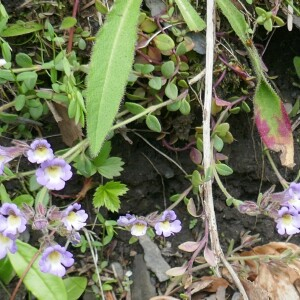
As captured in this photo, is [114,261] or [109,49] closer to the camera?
[109,49]

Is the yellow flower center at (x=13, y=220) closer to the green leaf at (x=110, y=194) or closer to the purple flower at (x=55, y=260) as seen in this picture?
the purple flower at (x=55, y=260)

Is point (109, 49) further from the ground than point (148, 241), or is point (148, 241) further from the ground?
point (109, 49)

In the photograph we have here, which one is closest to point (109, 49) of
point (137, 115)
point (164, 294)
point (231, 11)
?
point (137, 115)

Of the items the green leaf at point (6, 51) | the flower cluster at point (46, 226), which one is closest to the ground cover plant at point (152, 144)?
the green leaf at point (6, 51)

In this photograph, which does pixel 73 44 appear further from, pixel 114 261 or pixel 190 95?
pixel 114 261

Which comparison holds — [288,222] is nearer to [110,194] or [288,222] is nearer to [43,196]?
[110,194]

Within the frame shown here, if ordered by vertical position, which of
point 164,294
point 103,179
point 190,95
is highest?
point 190,95
